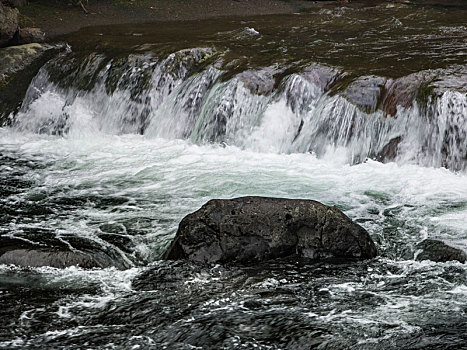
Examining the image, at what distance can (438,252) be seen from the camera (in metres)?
6.40

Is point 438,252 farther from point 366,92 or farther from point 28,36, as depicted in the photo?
point 28,36

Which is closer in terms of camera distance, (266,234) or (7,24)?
(266,234)

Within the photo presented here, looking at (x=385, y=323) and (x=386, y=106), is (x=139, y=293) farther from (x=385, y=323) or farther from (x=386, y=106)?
(x=386, y=106)

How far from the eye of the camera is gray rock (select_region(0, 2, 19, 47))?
13758 millimetres

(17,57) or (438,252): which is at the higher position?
(17,57)

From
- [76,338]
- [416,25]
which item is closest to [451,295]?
[76,338]

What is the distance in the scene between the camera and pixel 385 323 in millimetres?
5078

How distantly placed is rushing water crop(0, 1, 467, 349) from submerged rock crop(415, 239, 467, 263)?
0.14 meters

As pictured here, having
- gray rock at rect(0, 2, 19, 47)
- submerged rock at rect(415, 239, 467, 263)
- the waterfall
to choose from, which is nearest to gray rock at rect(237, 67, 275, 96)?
the waterfall

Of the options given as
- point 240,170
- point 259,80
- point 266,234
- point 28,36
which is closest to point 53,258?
point 266,234

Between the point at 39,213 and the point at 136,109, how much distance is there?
4.54 metres

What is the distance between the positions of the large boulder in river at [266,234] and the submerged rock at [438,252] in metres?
0.47

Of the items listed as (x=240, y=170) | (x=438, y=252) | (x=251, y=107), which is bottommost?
(x=438, y=252)

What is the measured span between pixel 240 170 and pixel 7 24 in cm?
718
